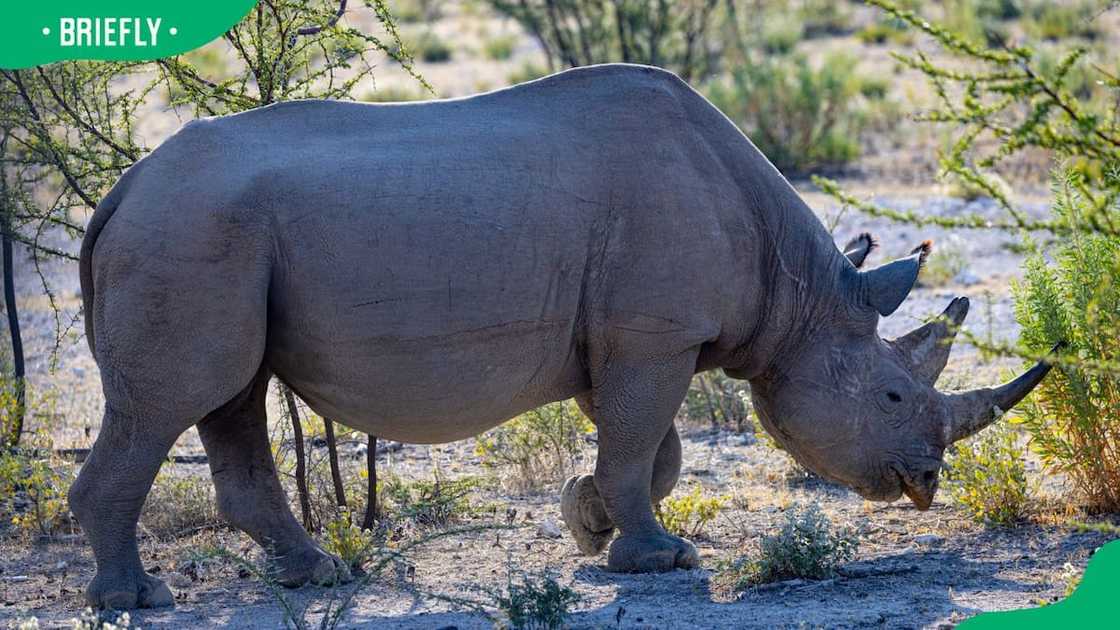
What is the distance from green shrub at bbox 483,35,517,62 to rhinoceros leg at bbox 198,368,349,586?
64.7 feet

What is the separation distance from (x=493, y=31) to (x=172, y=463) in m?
21.9

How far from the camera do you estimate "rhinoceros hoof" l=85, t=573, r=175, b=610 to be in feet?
21.4

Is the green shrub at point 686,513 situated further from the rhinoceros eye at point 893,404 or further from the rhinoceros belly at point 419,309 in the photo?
the rhinoceros belly at point 419,309

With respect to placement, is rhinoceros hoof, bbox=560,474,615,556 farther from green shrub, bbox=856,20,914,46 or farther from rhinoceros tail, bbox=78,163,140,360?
green shrub, bbox=856,20,914,46

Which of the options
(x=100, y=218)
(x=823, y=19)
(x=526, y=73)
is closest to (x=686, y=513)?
(x=100, y=218)

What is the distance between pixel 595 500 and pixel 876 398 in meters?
1.42

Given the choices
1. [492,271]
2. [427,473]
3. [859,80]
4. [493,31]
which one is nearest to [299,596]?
[492,271]

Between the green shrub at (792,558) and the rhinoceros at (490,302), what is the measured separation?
0.37 m

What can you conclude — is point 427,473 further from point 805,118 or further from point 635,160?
point 805,118

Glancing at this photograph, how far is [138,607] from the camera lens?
21.6ft

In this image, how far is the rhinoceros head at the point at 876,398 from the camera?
282 inches

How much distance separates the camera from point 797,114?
18875 millimetres

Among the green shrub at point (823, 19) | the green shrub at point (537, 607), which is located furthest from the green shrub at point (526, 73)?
the green shrub at point (537, 607)

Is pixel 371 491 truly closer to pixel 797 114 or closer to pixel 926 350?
pixel 926 350
